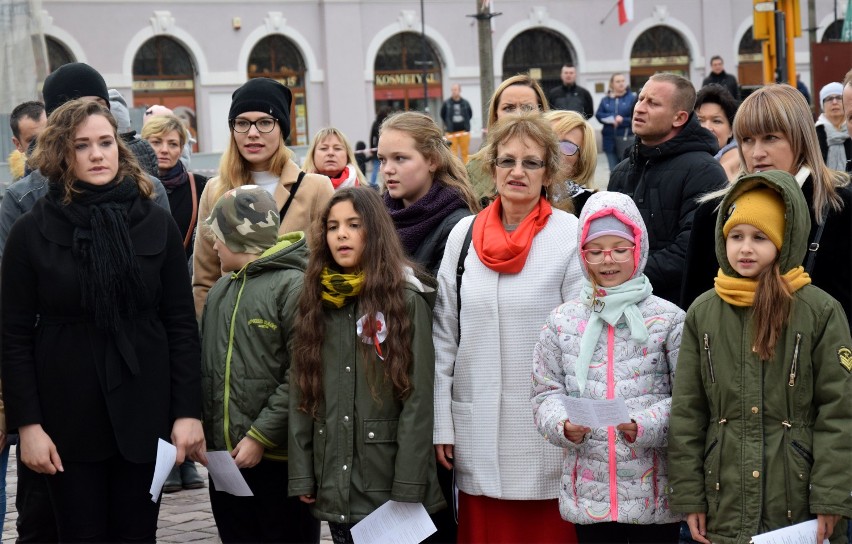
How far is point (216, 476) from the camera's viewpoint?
15.7 feet

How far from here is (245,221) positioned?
498 cm

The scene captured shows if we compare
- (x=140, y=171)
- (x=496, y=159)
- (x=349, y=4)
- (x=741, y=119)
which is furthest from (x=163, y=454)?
(x=349, y=4)

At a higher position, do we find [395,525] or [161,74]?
[161,74]

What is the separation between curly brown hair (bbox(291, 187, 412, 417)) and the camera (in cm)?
452

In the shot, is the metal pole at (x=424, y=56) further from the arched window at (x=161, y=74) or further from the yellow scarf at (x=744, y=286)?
the yellow scarf at (x=744, y=286)

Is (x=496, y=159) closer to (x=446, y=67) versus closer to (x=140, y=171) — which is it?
(x=140, y=171)

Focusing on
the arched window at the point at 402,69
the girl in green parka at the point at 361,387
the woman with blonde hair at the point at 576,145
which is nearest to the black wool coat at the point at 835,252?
the girl in green parka at the point at 361,387

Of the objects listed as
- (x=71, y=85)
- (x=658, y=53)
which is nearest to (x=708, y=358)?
(x=71, y=85)

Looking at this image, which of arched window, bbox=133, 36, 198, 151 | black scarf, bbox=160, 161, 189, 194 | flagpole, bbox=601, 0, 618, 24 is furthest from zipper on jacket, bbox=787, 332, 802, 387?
flagpole, bbox=601, 0, 618, 24

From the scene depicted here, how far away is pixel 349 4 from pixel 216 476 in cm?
3269

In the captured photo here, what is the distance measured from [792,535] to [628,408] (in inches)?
26.5

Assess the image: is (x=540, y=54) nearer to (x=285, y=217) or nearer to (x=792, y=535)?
(x=285, y=217)

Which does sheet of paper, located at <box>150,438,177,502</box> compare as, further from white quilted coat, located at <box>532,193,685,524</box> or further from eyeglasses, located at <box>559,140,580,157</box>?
eyeglasses, located at <box>559,140,580,157</box>

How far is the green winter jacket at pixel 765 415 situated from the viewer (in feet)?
12.7
